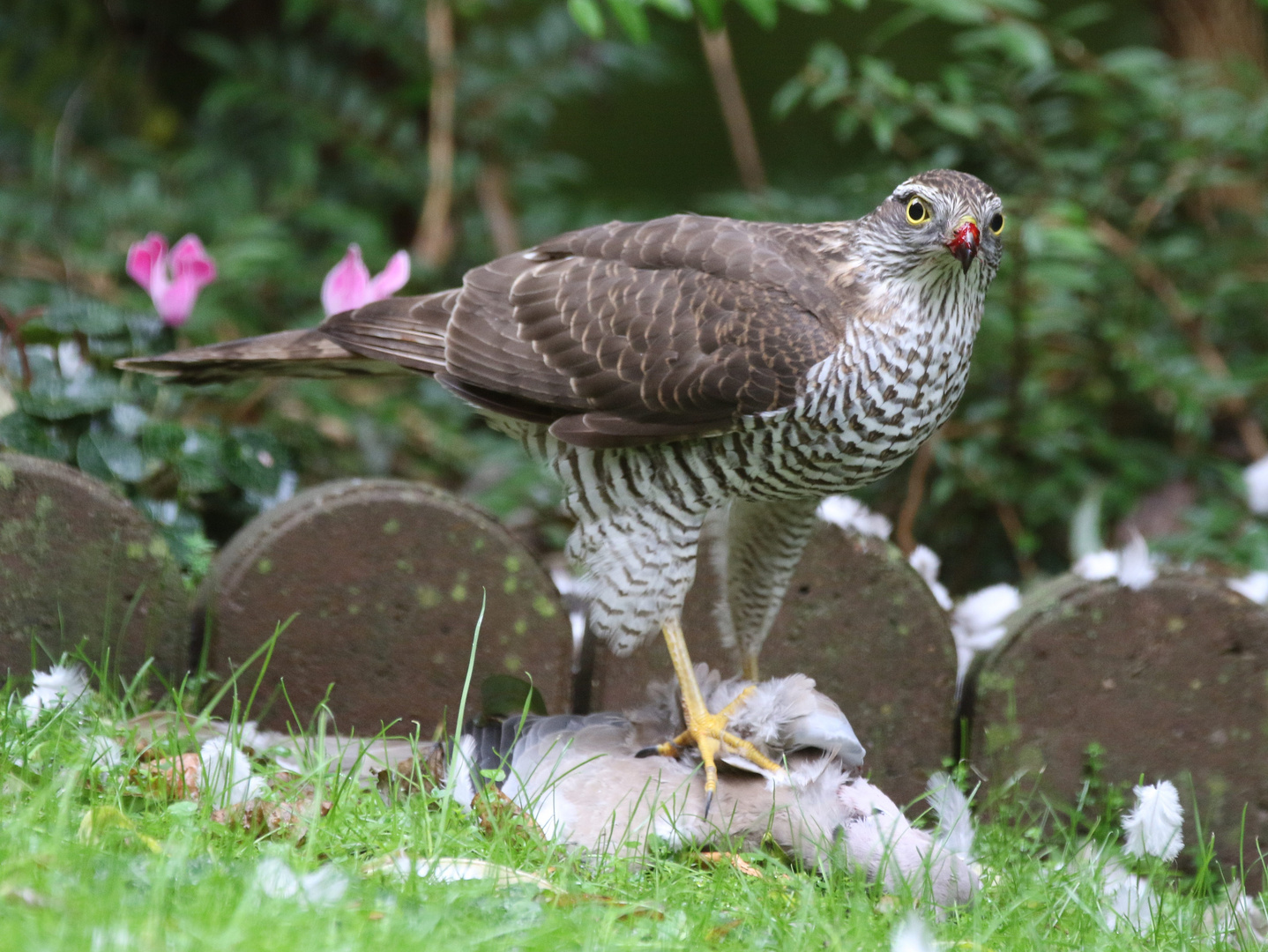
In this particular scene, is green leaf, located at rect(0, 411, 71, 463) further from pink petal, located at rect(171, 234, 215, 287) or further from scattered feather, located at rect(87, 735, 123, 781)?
scattered feather, located at rect(87, 735, 123, 781)

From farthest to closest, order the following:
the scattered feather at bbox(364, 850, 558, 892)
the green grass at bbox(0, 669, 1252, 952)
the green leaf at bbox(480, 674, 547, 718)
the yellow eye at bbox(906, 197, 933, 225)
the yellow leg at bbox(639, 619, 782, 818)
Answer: the green leaf at bbox(480, 674, 547, 718) < the yellow leg at bbox(639, 619, 782, 818) < the yellow eye at bbox(906, 197, 933, 225) < the scattered feather at bbox(364, 850, 558, 892) < the green grass at bbox(0, 669, 1252, 952)

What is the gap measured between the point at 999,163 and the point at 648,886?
3072 millimetres

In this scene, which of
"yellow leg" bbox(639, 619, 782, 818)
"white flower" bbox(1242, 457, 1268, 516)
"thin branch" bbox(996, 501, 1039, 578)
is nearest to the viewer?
"yellow leg" bbox(639, 619, 782, 818)

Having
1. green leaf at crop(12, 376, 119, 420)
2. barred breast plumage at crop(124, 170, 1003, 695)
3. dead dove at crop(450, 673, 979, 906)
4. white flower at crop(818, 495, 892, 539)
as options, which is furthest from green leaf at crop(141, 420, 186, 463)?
white flower at crop(818, 495, 892, 539)

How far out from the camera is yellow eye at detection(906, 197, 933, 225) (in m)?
2.50

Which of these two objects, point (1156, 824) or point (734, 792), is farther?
point (1156, 824)

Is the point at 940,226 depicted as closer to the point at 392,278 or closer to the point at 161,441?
the point at 392,278

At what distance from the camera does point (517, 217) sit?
5.53 m

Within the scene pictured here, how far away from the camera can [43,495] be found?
271cm

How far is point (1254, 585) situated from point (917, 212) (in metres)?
1.57

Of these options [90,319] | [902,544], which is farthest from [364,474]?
[902,544]

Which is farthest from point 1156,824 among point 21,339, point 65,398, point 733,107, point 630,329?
point 733,107

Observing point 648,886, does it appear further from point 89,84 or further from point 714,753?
point 89,84

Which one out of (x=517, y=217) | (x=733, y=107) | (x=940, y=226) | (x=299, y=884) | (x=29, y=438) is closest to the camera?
(x=299, y=884)
